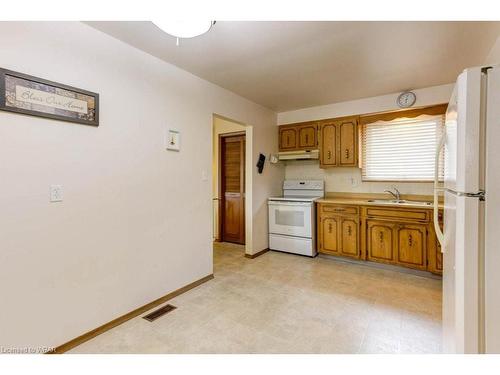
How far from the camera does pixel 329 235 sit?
12.1ft

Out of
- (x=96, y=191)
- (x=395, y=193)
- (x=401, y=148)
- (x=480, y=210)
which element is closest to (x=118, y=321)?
(x=96, y=191)

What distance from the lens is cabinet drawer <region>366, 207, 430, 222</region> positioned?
302cm

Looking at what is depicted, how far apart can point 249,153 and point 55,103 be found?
2.48m

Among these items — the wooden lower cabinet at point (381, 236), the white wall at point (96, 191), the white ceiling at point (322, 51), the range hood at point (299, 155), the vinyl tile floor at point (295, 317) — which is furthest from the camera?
the range hood at point (299, 155)

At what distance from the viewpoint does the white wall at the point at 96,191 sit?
5.09ft

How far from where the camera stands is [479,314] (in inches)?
36.1

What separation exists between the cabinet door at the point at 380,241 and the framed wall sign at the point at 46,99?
3361 mm

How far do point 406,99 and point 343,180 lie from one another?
1430 millimetres

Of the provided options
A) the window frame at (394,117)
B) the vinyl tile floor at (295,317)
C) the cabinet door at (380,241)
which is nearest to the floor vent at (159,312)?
the vinyl tile floor at (295,317)

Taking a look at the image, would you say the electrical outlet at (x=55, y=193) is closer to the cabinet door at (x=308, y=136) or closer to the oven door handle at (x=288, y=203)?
the oven door handle at (x=288, y=203)

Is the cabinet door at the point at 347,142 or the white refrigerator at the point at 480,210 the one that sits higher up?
the cabinet door at the point at 347,142

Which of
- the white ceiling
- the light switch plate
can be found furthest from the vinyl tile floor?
the white ceiling

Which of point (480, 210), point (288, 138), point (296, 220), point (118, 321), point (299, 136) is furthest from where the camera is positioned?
point (288, 138)

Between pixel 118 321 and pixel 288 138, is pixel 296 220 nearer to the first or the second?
pixel 288 138
